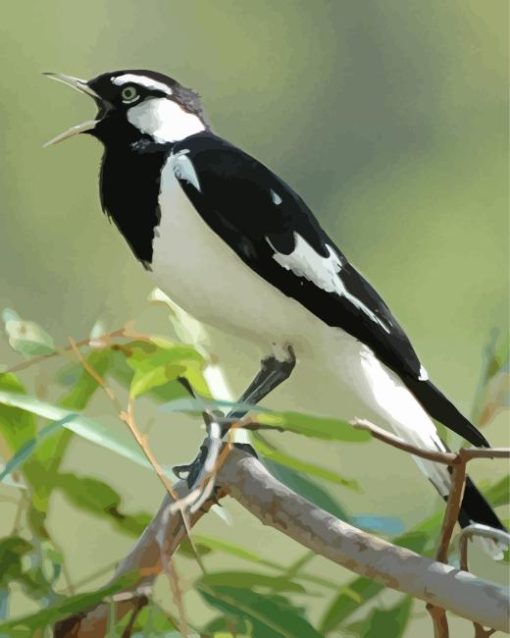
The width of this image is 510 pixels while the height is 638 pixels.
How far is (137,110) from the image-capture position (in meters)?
0.77

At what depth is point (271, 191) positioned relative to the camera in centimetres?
74

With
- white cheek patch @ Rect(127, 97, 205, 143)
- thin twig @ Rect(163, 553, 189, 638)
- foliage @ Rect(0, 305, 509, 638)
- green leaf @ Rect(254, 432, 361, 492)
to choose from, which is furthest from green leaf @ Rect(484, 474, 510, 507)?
white cheek patch @ Rect(127, 97, 205, 143)

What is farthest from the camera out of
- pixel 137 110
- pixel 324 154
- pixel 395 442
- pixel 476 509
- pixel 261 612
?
pixel 324 154

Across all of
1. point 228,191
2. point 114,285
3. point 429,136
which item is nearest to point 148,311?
point 114,285

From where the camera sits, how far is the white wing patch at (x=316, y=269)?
2.35 ft

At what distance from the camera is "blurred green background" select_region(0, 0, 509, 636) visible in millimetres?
837

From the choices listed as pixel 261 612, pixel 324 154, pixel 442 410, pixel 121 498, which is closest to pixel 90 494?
pixel 121 498

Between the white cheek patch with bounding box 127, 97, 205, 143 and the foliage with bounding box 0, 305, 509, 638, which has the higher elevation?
the white cheek patch with bounding box 127, 97, 205, 143

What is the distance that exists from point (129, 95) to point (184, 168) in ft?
0.29

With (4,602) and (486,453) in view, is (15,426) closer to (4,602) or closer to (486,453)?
(4,602)

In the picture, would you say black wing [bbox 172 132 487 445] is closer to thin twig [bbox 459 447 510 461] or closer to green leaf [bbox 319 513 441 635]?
green leaf [bbox 319 513 441 635]

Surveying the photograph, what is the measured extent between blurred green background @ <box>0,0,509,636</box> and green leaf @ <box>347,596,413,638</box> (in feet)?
0.73

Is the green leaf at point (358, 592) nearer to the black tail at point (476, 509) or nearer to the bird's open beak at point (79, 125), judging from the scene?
the black tail at point (476, 509)

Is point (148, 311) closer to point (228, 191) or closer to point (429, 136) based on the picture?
point (228, 191)
